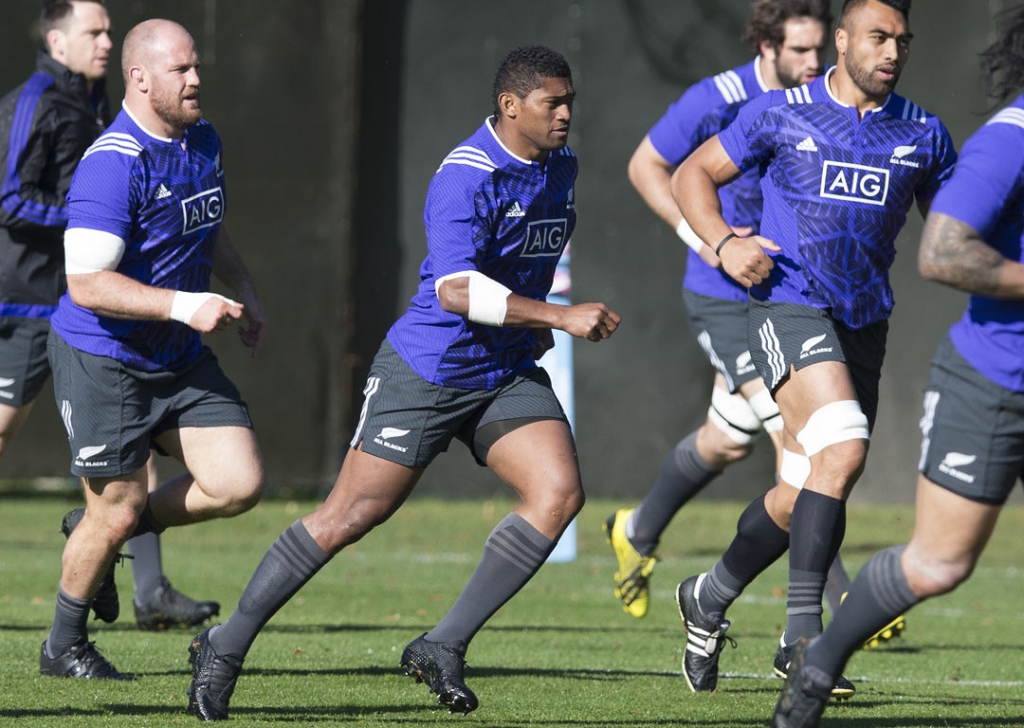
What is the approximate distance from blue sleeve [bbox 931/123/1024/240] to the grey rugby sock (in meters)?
4.29

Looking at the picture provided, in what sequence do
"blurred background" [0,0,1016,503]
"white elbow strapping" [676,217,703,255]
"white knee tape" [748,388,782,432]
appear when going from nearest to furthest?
"white elbow strapping" [676,217,703,255] < "white knee tape" [748,388,782,432] < "blurred background" [0,0,1016,503]

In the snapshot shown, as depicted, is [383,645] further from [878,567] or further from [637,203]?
[637,203]

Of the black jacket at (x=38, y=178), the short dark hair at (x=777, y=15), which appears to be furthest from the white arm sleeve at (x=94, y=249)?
the short dark hair at (x=777, y=15)

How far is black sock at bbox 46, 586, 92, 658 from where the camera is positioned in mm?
5629

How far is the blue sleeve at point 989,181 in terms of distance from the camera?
3.83 metres

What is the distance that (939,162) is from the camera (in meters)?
5.30

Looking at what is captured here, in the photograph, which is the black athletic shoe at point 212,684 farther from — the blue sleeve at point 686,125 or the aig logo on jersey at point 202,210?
the blue sleeve at point 686,125

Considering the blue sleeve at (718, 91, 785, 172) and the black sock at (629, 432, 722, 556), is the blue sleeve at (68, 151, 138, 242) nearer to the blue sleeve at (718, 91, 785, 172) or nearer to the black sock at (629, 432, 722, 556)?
the blue sleeve at (718, 91, 785, 172)

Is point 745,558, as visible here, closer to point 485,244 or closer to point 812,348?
point 812,348

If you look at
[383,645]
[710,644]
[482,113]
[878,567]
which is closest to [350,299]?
[482,113]

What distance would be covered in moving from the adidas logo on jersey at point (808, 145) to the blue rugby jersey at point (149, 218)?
6.78 ft

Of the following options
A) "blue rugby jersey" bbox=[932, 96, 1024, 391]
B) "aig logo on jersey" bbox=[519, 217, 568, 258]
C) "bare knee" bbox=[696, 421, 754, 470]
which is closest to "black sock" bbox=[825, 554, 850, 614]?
"bare knee" bbox=[696, 421, 754, 470]

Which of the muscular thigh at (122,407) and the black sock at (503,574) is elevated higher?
the muscular thigh at (122,407)

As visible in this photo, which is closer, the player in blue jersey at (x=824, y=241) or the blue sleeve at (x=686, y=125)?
the player in blue jersey at (x=824, y=241)
